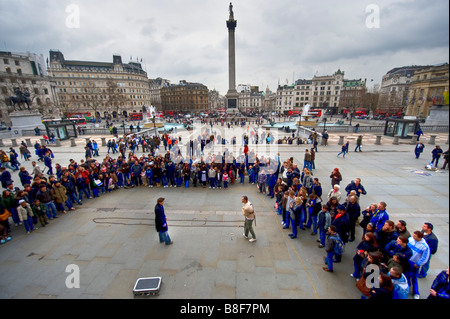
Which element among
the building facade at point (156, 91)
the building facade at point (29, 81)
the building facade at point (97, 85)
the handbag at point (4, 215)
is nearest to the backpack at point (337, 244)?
the handbag at point (4, 215)

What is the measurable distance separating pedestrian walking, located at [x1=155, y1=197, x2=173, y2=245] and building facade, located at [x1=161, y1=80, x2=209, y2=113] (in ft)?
343

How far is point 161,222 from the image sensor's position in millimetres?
6984

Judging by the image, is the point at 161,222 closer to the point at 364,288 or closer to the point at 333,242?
the point at 333,242

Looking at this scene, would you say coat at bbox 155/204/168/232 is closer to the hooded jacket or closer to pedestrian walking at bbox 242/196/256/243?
pedestrian walking at bbox 242/196/256/243

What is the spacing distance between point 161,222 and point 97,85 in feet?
325

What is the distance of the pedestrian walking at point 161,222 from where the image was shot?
6879 millimetres

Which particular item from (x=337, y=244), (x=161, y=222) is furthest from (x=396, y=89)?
(x=161, y=222)

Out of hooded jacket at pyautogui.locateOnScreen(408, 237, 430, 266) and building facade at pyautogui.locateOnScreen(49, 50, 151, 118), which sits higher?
building facade at pyautogui.locateOnScreen(49, 50, 151, 118)

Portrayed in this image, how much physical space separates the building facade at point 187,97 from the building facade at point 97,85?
18.1 m

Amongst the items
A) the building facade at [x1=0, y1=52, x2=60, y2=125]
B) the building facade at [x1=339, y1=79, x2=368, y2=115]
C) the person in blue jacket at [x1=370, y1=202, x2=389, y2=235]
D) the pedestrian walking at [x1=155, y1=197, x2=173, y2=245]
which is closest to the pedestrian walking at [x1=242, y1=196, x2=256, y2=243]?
the pedestrian walking at [x1=155, y1=197, x2=173, y2=245]

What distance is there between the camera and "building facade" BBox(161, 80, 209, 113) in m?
108

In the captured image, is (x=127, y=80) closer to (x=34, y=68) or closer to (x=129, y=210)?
(x=34, y=68)

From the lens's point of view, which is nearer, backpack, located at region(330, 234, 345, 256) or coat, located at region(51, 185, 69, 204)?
backpack, located at region(330, 234, 345, 256)
